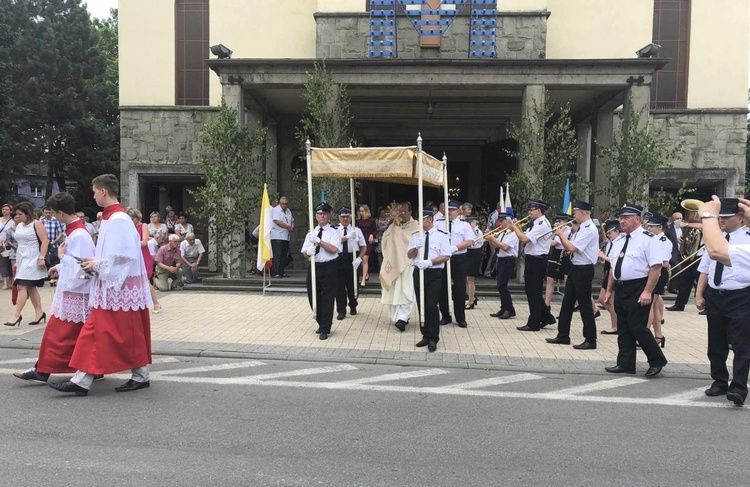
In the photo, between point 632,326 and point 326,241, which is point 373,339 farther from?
point 632,326

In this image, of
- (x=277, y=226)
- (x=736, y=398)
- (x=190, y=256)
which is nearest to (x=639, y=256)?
(x=736, y=398)

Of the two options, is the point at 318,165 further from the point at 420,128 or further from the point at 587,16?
the point at 420,128

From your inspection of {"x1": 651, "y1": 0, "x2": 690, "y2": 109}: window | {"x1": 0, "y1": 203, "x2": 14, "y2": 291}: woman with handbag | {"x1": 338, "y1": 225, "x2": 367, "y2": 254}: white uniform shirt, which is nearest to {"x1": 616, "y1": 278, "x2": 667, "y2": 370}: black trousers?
{"x1": 338, "y1": 225, "x2": 367, "y2": 254}: white uniform shirt

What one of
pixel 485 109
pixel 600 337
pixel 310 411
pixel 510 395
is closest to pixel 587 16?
pixel 485 109

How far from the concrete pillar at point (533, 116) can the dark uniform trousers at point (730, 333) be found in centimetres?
786

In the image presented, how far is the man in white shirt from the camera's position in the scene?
47.6 ft

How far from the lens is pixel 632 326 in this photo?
6.70 meters

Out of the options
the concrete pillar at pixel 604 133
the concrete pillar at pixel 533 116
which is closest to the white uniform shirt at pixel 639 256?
the concrete pillar at pixel 533 116

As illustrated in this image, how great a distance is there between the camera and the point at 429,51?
14836 millimetres

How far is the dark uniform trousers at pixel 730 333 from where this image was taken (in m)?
5.60

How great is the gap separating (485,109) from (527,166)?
15.9 ft

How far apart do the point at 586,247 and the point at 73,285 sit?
21.5 feet

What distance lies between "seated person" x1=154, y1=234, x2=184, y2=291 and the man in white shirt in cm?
235

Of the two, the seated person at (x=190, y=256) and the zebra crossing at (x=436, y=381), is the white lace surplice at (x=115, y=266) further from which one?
the seated person at (x=190, y=256)
